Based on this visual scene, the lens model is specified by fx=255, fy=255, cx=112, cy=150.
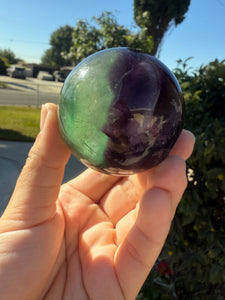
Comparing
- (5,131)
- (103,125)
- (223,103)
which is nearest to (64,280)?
(103,125)

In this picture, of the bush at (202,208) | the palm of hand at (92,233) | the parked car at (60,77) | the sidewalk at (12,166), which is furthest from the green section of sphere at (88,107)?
the parked car at (60,77)

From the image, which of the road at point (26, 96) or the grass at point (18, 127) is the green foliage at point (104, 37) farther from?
the road at point (26, 96)

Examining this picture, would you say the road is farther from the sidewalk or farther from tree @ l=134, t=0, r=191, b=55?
the sidewalk

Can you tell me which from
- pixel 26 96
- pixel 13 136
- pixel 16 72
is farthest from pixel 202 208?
pixel 16 72

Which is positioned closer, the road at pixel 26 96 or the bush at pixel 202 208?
the bush at pixel 202 208

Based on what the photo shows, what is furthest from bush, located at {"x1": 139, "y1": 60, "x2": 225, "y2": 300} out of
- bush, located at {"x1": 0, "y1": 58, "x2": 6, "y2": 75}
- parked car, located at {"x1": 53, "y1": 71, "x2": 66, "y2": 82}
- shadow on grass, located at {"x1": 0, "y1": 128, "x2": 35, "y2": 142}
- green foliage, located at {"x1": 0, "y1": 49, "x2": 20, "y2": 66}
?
green foliage, located at {"x1": 0, "y1": 49, "x2": 20, "y2": 66}

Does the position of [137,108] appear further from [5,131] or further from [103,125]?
[5,131]
